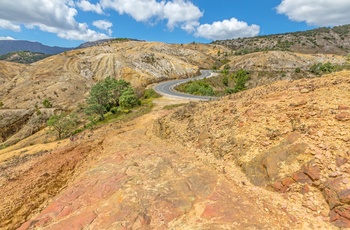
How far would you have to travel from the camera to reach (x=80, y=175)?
14430 millimetres

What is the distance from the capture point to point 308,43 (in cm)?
15688

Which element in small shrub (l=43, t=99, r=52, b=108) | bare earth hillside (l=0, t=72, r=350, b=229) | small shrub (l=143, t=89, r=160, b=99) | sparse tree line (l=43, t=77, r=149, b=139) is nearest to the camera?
bare earth hillside (l=0, t=72, r=350, b=229)

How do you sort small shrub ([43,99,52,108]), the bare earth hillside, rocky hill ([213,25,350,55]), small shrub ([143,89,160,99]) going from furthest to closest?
rocky hill ([213,25,350,55])
small shrub ([43,99,52,108])
small shrub ([143,89,160,99])
the bare earth hillside

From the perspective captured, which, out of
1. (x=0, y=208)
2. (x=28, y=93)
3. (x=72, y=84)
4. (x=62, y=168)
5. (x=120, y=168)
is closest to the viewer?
(x=0, y=208)

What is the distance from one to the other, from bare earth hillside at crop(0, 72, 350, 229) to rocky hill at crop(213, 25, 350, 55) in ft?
439

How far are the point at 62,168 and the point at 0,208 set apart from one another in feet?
14.5

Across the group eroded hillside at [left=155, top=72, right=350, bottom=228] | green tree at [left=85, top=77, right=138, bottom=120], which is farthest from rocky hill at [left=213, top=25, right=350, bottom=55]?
eroded hillside at [left=155, top=72, right=350, bottom=228]

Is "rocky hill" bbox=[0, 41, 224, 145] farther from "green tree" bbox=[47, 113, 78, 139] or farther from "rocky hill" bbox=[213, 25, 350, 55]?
"rocky hill" bbox=[213, 25, 350, 55]

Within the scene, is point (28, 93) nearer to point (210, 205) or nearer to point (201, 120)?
point (201, 120)

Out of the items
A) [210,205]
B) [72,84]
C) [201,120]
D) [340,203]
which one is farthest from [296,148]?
[72,84]

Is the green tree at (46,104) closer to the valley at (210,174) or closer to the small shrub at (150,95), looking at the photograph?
the small shrub at (150,95)

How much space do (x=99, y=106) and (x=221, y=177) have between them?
30772 millimetres

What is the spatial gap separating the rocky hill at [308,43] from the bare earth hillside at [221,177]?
134 m

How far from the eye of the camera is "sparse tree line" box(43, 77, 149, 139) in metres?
32.7
